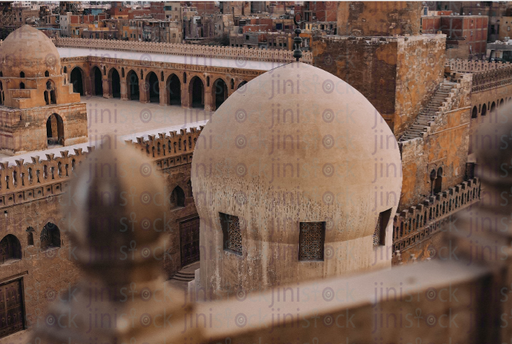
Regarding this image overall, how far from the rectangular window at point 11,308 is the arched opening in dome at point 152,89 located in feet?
47.1

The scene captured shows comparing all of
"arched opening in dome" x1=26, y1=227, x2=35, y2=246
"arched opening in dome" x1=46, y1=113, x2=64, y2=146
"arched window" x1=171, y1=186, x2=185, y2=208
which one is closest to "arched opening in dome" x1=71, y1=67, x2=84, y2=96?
"arched opening in dome" x1=46, y1=113, x2=64, y2=146

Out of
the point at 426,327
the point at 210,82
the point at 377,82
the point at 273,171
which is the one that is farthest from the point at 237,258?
the point at 210,82

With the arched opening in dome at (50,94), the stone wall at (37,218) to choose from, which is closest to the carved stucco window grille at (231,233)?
the stone wall at (37,218)

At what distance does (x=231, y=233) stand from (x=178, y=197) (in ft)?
25.1

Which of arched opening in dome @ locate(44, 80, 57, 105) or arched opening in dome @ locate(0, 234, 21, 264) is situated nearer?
arched opening in dome @ locate(0, 234, 21, 264)

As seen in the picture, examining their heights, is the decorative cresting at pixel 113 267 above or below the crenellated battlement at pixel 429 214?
above

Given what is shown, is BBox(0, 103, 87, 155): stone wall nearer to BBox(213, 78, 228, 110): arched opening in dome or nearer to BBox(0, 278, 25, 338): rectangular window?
BBox(0, 278, 25, 338): rectangular window

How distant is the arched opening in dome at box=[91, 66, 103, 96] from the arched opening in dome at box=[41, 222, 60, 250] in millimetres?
16363

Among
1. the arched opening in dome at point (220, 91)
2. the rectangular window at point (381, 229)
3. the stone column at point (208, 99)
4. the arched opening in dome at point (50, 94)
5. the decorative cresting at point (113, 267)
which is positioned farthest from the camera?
the arched opening in dome at point (220, 91)

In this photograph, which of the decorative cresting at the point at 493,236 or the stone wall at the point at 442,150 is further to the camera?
the stone wall at the point at 442,150

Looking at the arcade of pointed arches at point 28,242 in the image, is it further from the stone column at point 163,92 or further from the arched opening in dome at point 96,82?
the arched opening in dome at point 96,82

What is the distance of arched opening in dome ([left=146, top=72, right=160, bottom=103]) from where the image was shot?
2505cm

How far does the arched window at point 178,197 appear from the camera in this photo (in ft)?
46.6

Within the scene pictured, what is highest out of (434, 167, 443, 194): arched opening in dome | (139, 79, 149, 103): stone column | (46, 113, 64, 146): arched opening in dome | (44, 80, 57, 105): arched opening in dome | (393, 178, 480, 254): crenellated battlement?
(44, 80, 57, 105): arched opening in dome
